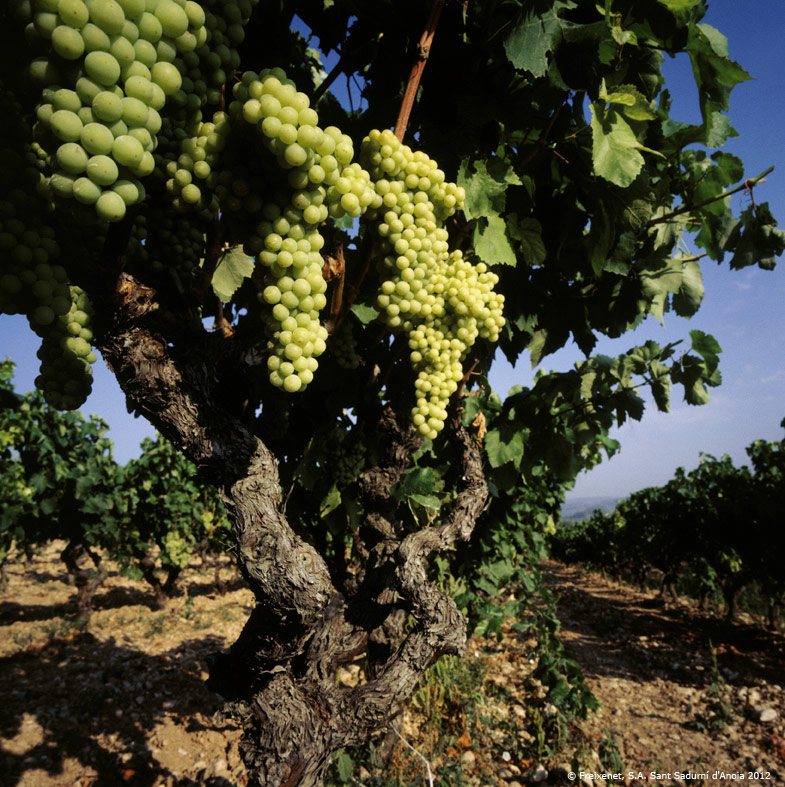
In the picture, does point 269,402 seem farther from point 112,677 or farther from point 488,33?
point 112,677

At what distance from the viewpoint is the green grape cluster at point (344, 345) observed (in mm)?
1930

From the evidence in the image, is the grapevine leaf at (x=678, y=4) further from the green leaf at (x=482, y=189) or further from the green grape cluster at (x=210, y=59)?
the green grape cluster at (x=210, y=59)

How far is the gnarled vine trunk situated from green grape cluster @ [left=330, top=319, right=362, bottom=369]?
19.2 inches

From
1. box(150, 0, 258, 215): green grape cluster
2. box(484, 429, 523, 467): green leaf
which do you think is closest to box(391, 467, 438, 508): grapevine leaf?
box(484, 429, 523, 467): green leaf

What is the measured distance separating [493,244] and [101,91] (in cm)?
134

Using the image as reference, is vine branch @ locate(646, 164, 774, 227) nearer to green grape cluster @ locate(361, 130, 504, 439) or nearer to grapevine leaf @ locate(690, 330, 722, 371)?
grapevine leaf @ locate(690, 330, 722, 371)

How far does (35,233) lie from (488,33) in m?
1.63

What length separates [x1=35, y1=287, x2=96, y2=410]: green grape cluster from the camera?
115 cm

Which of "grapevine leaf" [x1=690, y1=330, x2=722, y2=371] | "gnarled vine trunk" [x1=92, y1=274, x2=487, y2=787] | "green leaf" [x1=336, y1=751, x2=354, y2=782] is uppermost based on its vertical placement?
"grapevine leaf" [x1=690, y1=330, x2=722, y2=371]

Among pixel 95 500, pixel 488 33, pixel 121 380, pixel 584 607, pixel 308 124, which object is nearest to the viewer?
pixel 308 124

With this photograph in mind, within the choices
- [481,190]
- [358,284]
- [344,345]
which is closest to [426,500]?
[344,345]

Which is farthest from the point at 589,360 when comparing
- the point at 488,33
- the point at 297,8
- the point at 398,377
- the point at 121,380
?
the point at 121,380

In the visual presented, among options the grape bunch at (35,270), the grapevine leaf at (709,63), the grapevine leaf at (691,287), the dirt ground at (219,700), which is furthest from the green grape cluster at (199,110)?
the dirt ground at (219,700)

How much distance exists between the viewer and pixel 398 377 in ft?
8.29
